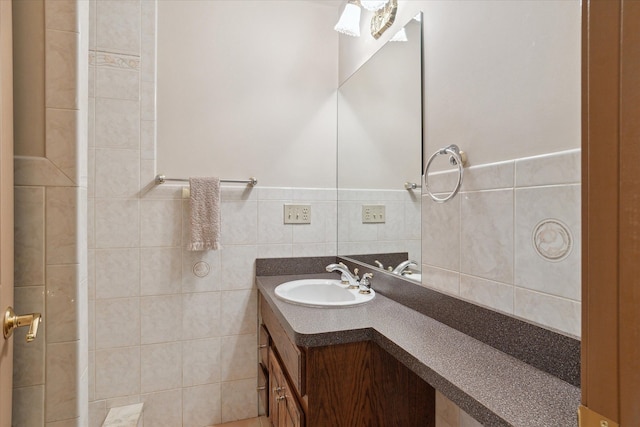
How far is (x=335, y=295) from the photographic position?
68.5 inches

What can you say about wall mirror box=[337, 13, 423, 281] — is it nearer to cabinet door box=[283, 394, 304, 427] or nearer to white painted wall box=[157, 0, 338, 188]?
white painted wall box=[157, 0, 338, 188]

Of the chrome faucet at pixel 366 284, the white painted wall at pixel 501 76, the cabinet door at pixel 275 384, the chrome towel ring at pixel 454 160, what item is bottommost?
the cabinet door at pixel 275 384

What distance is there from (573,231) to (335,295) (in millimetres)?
1170

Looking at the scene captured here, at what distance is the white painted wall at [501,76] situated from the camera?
0.79 meters

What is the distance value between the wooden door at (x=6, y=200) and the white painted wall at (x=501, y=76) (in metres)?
1.24

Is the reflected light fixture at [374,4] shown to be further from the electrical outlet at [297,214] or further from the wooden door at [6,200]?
the wooden door at [6,200]

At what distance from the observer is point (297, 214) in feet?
6.59

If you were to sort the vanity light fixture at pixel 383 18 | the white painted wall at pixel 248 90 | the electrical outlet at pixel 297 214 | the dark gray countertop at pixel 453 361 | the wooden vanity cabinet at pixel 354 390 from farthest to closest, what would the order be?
1. the electrical outlet at pixel 297 214
2. the white painted wall at pixel 248 90
3. the vanity light fixture at pixel 383 18
4. the wooden vanity cabinet at pixel 354 390
5. the dark gray countertop at pixel 453 361

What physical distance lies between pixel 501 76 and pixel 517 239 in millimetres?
483

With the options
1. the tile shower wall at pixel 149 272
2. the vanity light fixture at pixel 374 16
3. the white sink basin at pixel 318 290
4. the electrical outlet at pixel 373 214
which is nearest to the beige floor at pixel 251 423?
the tile shower wall at pixel 149 272

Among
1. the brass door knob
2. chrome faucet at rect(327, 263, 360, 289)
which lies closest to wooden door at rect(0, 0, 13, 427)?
the brass door knob

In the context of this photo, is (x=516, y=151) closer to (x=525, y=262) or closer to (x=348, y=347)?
(x=525, y=262)

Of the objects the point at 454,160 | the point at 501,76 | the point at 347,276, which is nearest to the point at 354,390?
the point at 347,276

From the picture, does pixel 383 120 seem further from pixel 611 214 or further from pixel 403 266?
pixel 611 214
